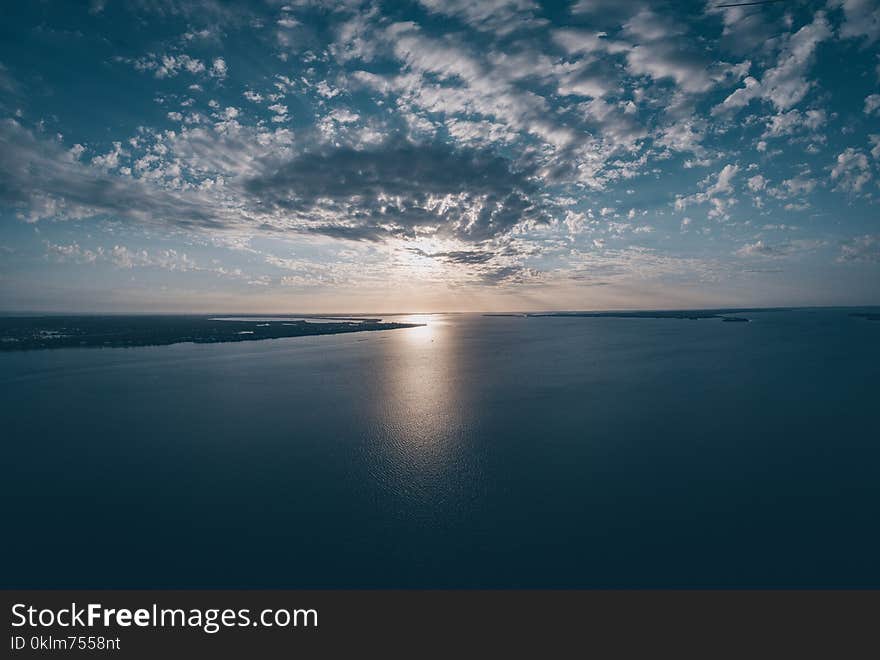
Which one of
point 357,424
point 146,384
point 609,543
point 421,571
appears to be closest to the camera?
point 421,571

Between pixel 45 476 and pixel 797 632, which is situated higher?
pixel 45 476

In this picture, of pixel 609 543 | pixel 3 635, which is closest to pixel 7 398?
pixel 3 635

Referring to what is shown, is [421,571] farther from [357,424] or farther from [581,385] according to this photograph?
[581,385]

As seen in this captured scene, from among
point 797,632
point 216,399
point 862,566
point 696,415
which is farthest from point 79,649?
point 696,415

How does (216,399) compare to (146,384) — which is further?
(146,384)

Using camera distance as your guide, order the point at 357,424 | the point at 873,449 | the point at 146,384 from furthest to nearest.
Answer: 1. the point at 146,384
2. the point at 357,424
3. the point at 873,449

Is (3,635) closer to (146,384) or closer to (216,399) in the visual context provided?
(216,399)
